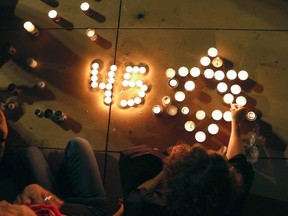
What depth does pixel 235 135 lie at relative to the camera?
240 cm

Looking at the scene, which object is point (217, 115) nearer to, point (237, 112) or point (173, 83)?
point (237, 112)

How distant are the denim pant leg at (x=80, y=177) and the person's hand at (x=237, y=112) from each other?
108 centimetres

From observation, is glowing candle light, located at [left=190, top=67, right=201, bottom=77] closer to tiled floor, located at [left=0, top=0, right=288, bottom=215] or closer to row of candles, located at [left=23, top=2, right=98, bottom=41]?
tiled floor, located at [left=0, top=0, right=288, bottom=215]

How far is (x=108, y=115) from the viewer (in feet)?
9.39

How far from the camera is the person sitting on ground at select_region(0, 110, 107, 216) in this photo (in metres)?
2.11

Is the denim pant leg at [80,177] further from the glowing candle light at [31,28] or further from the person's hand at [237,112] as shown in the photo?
the glowing candle light at [31,28]

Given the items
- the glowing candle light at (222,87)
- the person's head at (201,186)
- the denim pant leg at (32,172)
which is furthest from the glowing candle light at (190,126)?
the denim pant leg at (32,172)

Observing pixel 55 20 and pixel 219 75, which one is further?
pixel 55 20

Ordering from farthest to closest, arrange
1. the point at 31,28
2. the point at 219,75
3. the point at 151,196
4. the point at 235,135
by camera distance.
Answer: the point at 31,28
the point at 219,75
the point at 235,135
the point at 151,196

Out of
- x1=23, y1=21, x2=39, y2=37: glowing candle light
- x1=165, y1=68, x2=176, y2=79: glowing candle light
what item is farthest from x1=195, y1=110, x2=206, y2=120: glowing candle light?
x1=23, y1=21, x2=39, y2=37: glowing candle light

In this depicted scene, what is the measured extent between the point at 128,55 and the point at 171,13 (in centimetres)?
55

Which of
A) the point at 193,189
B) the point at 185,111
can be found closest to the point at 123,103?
the point at 185,111

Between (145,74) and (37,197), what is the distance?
1.36m

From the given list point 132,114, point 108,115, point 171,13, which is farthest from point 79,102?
point 171,13
